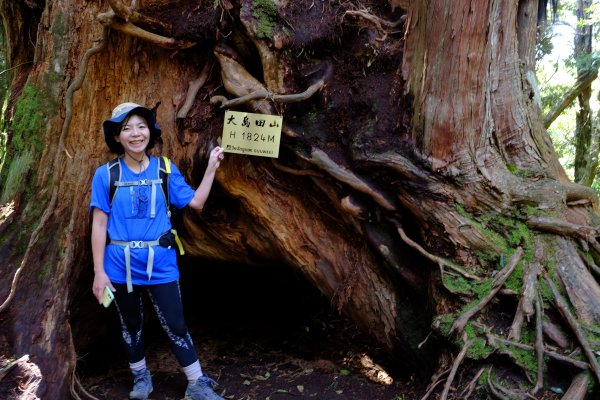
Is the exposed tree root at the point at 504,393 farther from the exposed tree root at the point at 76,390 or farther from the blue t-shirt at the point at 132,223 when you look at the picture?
the exposed tree root at the point at 76,390

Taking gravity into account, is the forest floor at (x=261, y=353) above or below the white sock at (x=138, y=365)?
below

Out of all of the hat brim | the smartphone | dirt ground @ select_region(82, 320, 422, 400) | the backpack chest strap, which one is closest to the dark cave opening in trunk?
dirt ground @ select_region(82, 320, 422, 400)

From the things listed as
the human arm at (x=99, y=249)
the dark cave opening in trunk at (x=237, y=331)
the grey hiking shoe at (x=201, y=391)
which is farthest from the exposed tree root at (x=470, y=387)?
the human arm at (x=99, y=249)

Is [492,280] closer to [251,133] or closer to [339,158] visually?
[339,158]

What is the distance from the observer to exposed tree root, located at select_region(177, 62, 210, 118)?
365 cm

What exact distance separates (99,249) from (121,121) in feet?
2.68

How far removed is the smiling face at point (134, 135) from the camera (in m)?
3.03

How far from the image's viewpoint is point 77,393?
10.5ft

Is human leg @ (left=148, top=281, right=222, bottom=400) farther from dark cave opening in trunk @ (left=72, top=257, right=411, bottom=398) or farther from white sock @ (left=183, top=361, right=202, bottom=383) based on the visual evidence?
dark cave opening in trunk @ (left=72, top=257, right=411, bottom=398)

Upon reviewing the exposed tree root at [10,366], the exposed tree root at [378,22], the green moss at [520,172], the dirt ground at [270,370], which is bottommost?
the dirt ground at [270,370]

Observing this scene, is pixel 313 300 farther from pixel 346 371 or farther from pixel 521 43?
pixel 521 43

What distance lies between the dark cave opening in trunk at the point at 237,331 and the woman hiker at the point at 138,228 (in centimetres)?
63

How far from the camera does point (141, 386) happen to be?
11.1 feet

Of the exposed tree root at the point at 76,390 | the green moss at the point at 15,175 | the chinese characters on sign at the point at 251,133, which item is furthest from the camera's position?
the green moss at the point at 15,175
